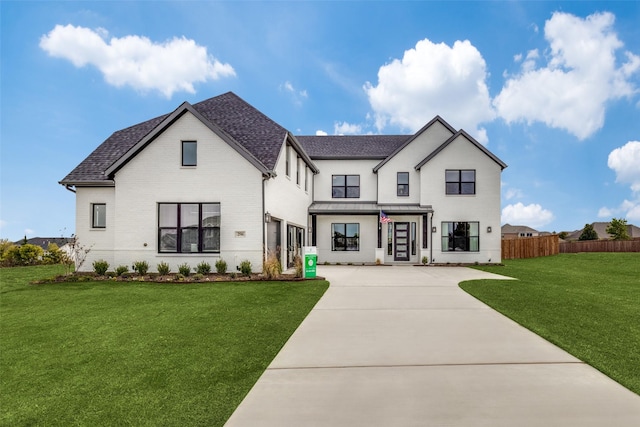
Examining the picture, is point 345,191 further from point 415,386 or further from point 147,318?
point 415,386

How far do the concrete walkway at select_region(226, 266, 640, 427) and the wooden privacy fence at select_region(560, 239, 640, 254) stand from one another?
34.9 m

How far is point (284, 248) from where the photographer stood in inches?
717

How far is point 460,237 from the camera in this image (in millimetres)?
24047

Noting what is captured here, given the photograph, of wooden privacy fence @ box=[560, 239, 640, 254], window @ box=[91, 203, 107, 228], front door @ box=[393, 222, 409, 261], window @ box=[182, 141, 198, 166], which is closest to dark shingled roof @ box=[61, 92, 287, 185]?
window @ box=[91, 203, 107, 228]

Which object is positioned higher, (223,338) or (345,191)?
(345,191)

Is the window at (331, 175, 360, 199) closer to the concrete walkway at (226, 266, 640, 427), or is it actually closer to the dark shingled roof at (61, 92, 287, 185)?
the dark shingled roof at (61, 92, 287, 185)

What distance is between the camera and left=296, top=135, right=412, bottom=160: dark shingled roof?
2652cm

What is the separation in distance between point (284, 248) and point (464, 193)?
12767 mm

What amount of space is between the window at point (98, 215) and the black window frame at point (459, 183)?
19432mm

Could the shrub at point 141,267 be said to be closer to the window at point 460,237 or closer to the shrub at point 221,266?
the shrub at point 221,266

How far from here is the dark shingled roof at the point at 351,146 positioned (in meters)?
26.5

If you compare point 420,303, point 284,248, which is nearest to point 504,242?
point 284,248

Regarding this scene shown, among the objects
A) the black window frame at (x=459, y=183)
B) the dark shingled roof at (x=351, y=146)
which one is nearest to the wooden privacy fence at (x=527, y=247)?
the black window frame at (x=459, y=183)

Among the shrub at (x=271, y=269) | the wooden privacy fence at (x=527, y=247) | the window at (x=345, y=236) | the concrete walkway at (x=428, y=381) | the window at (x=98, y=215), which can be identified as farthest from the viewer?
the wooden privacy fence at (x=527, y=247)
